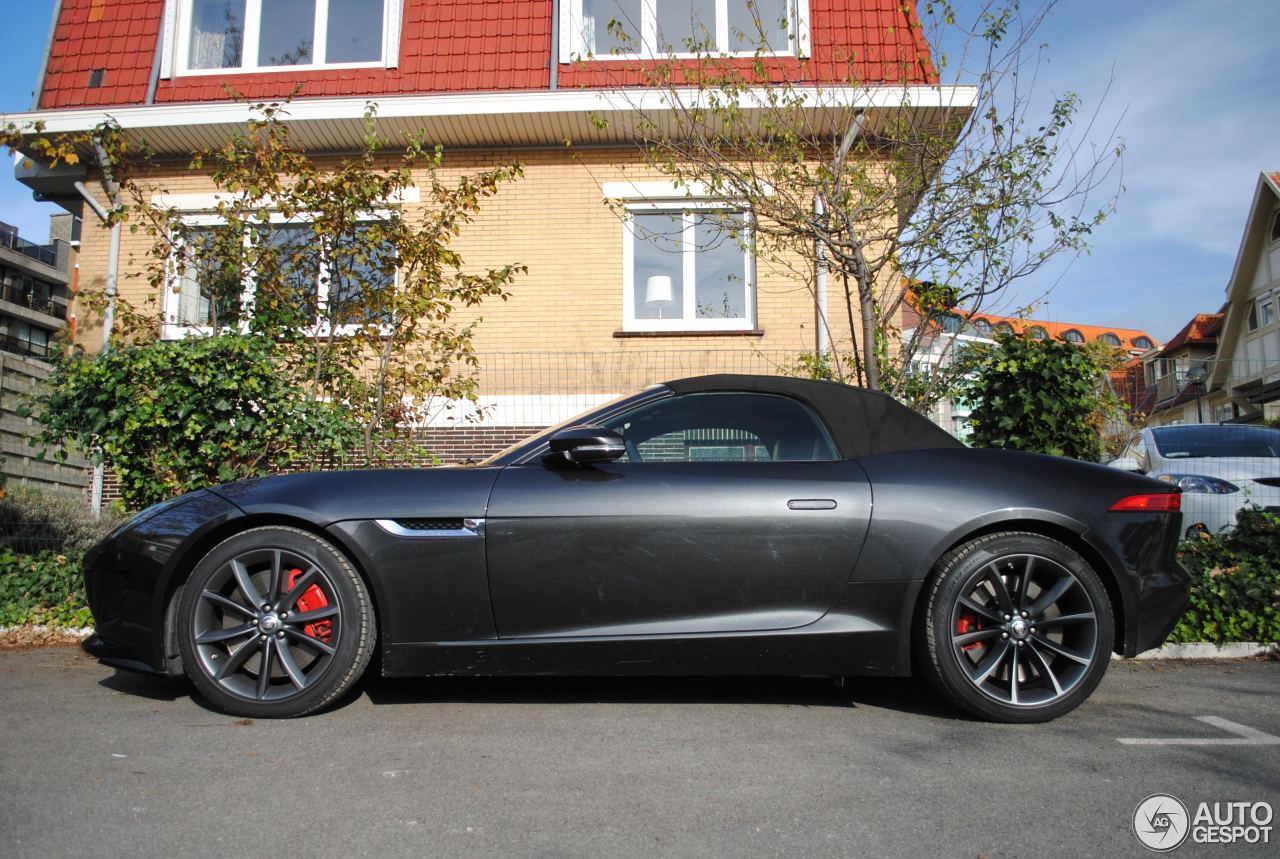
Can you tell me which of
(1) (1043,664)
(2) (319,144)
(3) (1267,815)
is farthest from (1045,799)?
(2) (319,144)

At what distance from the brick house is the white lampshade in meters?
0.03

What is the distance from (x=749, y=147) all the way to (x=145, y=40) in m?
8.15

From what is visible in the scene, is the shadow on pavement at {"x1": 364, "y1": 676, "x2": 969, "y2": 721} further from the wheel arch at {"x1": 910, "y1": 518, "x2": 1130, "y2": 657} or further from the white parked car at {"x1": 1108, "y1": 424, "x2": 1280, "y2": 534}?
the white parked car at {"x1": 1108, "y1": 424, "x2": 1280, "y2": 534}

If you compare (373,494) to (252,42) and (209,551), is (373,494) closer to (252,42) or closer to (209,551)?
(209,551)

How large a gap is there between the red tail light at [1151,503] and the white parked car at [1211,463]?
141 inches

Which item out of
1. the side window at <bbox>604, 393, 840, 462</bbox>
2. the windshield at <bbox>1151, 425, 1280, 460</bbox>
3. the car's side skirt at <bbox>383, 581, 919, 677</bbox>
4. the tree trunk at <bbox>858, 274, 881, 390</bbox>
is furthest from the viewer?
the windshield at <bbox>1151, 425, 1280, 460</bbox>

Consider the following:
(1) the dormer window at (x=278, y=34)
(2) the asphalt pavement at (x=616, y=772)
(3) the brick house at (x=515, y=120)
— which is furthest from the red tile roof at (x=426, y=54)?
(2) the asphalt pavement at (x=616, y=772)

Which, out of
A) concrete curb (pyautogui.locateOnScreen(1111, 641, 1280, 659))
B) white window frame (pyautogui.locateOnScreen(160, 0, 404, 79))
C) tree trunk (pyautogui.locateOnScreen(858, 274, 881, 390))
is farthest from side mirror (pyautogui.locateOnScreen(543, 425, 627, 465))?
white window frame (pyautogui.locateOnScreen(160, 0, 404, 79))

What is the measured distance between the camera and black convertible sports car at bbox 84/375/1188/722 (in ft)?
10.7

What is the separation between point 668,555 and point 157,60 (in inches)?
412

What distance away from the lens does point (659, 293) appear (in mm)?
10109

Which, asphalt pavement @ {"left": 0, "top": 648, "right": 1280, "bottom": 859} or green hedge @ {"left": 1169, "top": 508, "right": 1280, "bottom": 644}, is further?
green hedge @ {"left": 1169, "top": 508, "right": 1280, "bottom": 644}

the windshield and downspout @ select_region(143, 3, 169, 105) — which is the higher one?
downspout @ select_region(143, 3, 169, 105)

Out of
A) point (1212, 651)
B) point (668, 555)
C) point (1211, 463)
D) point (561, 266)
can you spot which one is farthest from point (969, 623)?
point (561, 266)
